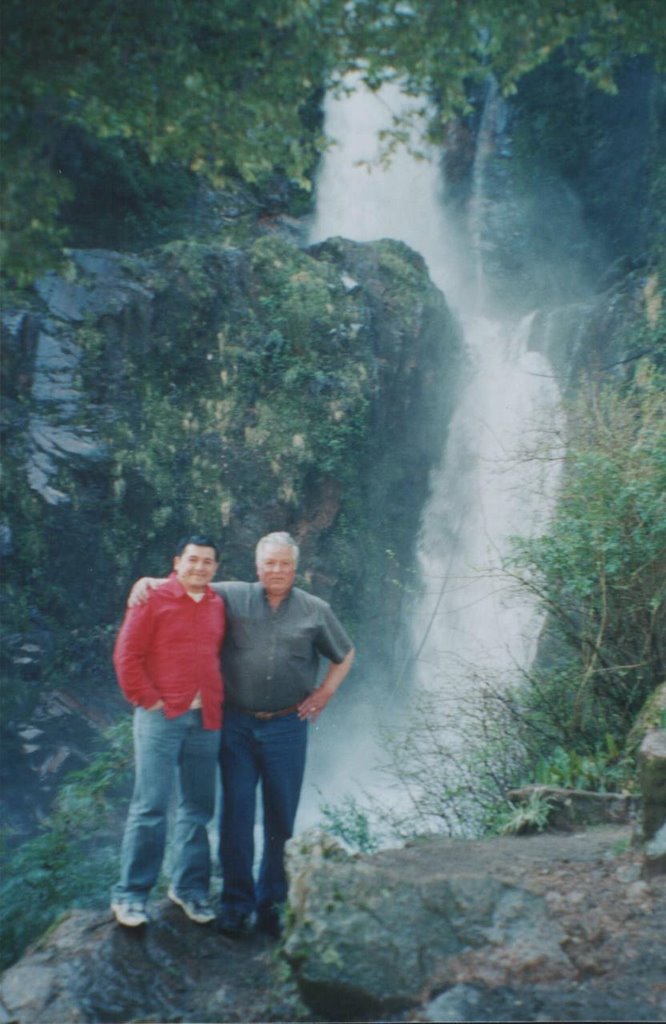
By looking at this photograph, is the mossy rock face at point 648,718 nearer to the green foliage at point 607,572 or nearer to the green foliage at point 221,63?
the green foliage at point 607,572

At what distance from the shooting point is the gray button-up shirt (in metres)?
3.65

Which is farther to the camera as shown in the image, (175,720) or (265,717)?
(265,717)

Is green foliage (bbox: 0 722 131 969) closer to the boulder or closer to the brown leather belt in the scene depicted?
the brown leather belt

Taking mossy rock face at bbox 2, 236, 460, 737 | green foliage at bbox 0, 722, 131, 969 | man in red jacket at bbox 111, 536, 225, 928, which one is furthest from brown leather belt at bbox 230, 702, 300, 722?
mossy rock face at bbox 2, 236, 460, 737

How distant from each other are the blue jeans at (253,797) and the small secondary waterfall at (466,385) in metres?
7.09

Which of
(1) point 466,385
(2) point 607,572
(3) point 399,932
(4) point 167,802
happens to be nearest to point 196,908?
(4) point 167,802

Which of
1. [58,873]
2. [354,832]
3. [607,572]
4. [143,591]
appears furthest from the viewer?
[607,572]

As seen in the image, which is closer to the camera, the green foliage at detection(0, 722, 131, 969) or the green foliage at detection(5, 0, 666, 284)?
the green foliage at detection(5, 0, 666, 284)

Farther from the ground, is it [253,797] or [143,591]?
[143,591]

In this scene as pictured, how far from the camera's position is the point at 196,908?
3600 millimetres

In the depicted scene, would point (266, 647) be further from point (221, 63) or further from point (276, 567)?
point (221, 63)

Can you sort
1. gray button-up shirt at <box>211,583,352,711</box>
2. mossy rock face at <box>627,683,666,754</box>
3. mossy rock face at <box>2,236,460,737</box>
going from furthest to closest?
mossy rock face at <box>2,236,460,737</box>
mossy rock face at <box>627,683,666,754</box>
gray button-up shirt at <box>211,583,352,711</box>

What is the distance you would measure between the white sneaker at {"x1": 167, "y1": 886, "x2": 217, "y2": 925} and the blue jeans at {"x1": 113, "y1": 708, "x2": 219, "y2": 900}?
0.02 meters

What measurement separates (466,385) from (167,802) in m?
14.8
